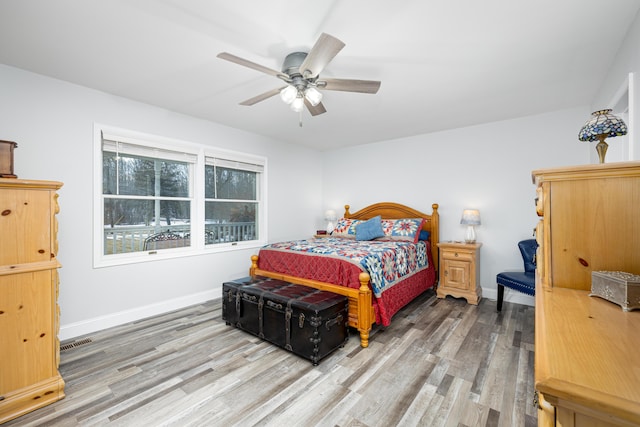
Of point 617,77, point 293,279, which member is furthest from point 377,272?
point 617,77

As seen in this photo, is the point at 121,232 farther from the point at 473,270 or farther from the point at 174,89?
the point at 473,270

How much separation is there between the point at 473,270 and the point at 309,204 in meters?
3.08

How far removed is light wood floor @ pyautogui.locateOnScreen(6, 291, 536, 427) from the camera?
1.75 meters

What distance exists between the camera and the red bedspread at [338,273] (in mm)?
2787

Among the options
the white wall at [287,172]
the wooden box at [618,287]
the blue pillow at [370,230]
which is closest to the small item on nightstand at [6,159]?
the white wall at [287,172]

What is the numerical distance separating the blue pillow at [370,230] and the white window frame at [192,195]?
1.58m

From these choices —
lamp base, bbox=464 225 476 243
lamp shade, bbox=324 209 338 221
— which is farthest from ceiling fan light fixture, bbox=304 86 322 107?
lamp shade, bbox=324 209 338 221

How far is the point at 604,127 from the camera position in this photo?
1.28 metres

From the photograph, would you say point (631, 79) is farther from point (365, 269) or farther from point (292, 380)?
point (292, 380)

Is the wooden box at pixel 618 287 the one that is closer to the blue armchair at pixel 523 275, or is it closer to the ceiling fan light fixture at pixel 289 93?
the ceiling fan light fixture at pixel 289 93

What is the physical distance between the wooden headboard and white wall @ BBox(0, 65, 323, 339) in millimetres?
2616

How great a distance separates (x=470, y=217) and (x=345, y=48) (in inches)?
114

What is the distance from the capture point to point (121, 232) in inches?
129

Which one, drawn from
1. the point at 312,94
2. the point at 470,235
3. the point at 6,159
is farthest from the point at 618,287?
the point at 6,159
